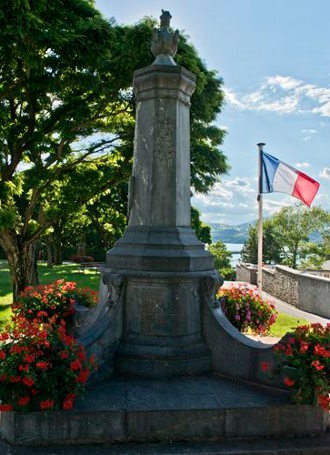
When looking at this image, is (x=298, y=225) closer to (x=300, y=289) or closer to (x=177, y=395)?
(x=300, y=289)

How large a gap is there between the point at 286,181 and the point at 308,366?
8648mm

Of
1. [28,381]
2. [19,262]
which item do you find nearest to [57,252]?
[19,262]

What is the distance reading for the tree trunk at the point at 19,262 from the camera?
14203mm

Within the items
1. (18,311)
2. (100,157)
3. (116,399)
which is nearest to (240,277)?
(100,157)

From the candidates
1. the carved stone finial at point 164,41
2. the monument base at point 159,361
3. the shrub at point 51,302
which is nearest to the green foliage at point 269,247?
the shrub at point 51,302

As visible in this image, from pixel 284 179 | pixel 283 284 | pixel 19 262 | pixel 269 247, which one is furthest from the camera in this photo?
pixel 269 247

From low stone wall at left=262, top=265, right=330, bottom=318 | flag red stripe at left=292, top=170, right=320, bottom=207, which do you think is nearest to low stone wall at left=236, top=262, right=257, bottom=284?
low stone wall at left=262, top=265, right=330, bottom=318

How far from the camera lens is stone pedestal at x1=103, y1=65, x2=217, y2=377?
226 inches

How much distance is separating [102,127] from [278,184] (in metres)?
6.31

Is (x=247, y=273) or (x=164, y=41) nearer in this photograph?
(x=164, y=41)

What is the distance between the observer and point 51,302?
25.6ft

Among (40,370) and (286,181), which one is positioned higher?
(286,181)

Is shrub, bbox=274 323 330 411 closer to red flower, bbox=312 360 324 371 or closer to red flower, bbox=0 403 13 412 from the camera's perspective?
red flower, bbox=312 360 324 371

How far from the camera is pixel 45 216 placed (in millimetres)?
14797
